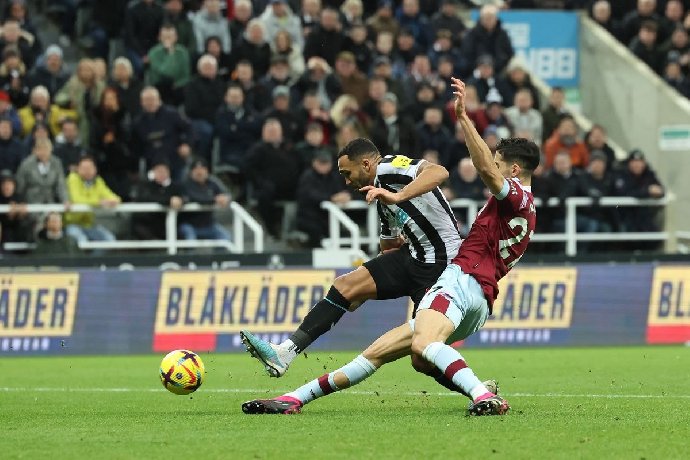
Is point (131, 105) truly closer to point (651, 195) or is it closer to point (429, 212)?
point (651, 195)

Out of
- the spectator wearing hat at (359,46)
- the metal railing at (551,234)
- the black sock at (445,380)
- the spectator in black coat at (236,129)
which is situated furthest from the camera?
the spectator wearing hat at (359,46)

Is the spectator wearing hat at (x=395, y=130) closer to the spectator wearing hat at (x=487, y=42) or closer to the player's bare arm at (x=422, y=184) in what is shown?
the spectator wearing hat at (x=487, y=42)

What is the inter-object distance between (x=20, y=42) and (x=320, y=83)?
14.6ft

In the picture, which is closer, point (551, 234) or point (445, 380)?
point (445, 380)

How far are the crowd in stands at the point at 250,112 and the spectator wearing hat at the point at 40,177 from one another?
0.06ft

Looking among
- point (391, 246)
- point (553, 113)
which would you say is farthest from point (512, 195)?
point (553, 113)

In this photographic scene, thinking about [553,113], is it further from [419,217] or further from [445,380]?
[445,380]

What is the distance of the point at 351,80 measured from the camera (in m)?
23.0

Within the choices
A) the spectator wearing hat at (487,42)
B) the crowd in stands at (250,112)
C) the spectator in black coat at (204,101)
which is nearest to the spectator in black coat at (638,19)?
the crowd in stands at (250,112)

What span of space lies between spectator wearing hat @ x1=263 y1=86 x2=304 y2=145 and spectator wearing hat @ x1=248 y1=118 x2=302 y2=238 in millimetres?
163

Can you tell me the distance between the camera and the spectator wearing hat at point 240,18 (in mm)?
23172

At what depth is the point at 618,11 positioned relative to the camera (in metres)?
27.5

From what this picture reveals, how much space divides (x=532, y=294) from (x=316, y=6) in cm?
691

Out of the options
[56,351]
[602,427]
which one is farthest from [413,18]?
[602,427]
